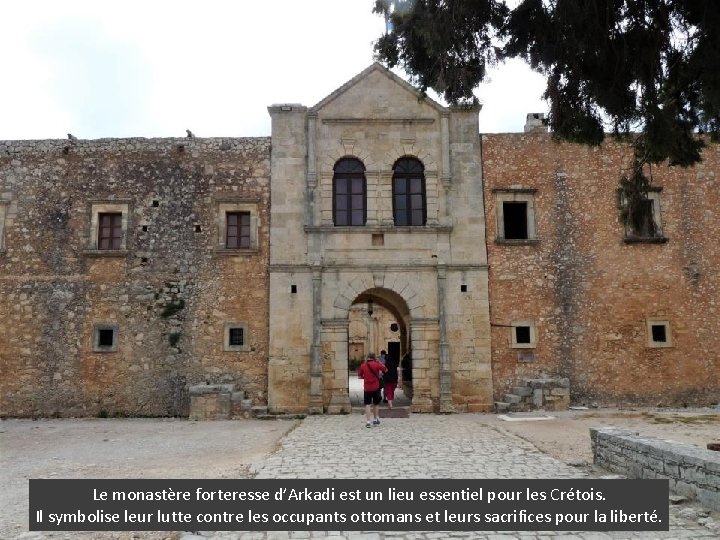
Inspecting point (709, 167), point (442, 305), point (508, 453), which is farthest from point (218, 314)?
point (709, 167)

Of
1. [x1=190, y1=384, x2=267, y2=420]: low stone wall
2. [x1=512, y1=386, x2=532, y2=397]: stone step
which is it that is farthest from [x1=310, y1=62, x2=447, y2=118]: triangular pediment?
[x1=190, y1=384, x2=267, y2=420]: low stone wall

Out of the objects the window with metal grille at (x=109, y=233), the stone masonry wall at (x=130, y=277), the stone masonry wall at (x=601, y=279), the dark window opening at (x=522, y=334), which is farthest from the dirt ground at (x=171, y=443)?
the window with metal grille at (x=109, y=233)

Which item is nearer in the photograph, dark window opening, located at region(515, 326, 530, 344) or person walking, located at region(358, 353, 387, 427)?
person walking, located at region(358, 353, 387, 427)

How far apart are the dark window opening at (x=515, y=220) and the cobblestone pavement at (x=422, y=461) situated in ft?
19.4

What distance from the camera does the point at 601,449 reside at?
773cm

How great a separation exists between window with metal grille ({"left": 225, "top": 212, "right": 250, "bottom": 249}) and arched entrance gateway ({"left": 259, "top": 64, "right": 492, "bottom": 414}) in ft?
1.90

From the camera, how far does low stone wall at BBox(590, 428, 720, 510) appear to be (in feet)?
18.9

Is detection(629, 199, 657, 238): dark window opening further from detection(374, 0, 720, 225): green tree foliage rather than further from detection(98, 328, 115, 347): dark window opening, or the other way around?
detection(98, 328, 115, 347): dark window opening

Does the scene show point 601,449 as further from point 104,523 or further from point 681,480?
point 104,523

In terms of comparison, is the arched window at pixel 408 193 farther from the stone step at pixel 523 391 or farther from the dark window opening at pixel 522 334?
the stone step at pixel 523 391

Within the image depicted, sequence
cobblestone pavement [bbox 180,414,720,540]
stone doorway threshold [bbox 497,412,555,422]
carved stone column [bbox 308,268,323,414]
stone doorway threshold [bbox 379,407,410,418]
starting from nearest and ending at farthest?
cobblestone pavement [bbox 180,414,720,540]
stone doorway threshold [bbox 497,412,555,422]
stone doorway threshold [bbox 379,407,410,418]
carved stone column [bbox 308,268,323,414]

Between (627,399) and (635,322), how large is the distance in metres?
1.97

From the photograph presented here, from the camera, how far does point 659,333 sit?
14898 millimetres

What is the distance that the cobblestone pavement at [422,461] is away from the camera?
5.11 m
